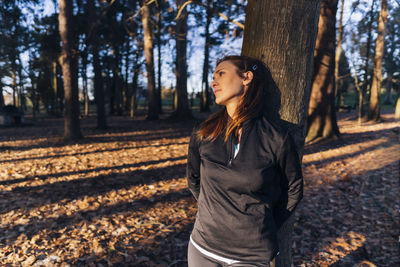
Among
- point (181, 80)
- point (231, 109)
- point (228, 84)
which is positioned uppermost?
point (181, 80)

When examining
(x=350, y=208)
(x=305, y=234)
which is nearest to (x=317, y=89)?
(x=350, y=208)

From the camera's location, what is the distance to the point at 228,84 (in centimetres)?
178

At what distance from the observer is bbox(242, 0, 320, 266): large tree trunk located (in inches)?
75.8

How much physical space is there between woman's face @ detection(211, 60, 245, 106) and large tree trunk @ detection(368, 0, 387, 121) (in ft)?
58.3

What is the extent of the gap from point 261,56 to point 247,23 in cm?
37

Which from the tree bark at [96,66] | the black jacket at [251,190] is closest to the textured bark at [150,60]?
the tree bark at [96,66]

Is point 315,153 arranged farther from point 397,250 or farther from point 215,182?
point 215,182

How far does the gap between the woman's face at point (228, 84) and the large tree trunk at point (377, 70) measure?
17755 millimetres

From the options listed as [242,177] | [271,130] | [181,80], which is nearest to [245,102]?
[271,130]

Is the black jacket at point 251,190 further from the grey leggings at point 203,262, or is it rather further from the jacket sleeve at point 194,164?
the jacket sleeve at point 194,164

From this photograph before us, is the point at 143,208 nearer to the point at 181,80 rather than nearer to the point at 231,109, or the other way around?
the point at 231,109

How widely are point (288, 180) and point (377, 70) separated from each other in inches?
725

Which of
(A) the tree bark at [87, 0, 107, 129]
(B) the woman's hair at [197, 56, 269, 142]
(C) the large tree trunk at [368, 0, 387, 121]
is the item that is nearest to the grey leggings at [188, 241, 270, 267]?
(B) the woman's hair at [197, 56, 269, 142]

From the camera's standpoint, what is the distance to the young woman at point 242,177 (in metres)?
1.64
